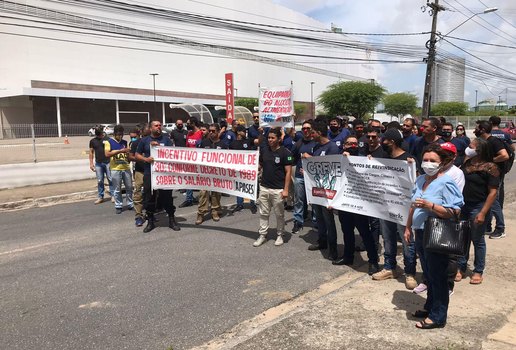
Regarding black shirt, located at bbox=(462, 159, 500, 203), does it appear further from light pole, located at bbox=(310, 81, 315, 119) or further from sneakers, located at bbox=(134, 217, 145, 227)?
light pole, located at bbox=(310, 81, 315, 119)

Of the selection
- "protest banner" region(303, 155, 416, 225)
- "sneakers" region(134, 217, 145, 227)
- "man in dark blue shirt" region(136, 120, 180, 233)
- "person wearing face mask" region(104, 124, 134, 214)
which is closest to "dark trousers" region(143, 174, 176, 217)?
"man in dark blue shirt" region(136, 120, 180, 233)

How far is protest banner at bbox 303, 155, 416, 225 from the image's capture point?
4730 millimetres

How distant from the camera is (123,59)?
58938 mm

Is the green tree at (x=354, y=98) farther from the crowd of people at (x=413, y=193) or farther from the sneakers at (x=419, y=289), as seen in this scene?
the sneakers at (x=419, y=289)

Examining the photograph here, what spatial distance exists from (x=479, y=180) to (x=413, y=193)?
3.98 ft

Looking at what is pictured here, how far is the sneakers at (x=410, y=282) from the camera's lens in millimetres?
4641

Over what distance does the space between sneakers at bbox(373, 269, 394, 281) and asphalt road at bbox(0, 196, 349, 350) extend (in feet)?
1.76

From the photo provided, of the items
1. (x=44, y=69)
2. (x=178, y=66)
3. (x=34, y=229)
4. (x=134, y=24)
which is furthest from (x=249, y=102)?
(x=34, y=229)

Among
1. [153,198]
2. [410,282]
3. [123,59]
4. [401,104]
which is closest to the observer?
[410,282]

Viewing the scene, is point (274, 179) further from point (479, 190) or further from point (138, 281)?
point (479, 190)

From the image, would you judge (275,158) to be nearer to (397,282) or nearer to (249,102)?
(397,282)

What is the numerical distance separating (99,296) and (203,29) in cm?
6925

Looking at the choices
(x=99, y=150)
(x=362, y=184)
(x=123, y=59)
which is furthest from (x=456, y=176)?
(x=123, y=59)

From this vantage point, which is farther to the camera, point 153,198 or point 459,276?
point 153,198
